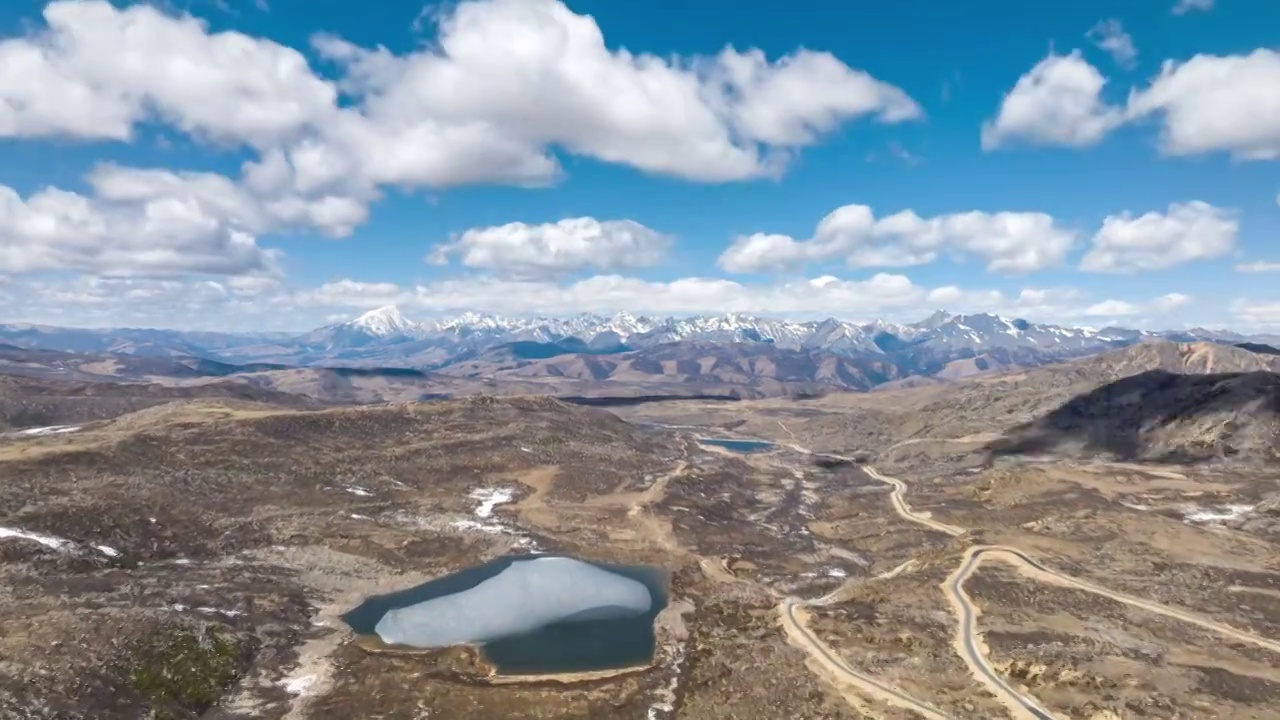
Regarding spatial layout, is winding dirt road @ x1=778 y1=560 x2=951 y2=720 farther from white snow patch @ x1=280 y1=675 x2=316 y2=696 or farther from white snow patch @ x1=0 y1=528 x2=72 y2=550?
white snow patch @ x1=0 y1=528 x2=72 y2=550

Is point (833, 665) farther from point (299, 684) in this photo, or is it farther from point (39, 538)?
point (39, 538)

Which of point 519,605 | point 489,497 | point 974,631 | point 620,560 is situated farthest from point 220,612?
point 974,631

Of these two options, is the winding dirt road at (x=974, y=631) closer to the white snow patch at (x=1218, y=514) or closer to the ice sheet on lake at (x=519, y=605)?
the ice sheet on lake at (x=519, y=605)

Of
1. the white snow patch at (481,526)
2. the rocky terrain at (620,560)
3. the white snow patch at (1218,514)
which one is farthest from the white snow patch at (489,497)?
the white snow patch at (1218,514)

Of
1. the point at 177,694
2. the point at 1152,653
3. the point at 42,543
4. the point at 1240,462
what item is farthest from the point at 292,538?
the point at 1240,462

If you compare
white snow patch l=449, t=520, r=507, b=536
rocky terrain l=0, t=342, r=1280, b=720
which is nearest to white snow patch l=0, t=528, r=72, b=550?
rocky terrain l=0, t=342, r=1280, b=720

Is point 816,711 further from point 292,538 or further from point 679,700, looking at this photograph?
point 292,538

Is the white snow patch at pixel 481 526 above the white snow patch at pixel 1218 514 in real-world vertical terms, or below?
below

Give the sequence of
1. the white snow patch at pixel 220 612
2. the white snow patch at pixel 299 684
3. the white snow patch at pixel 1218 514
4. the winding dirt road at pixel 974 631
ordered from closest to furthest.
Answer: the winding dirt road at pixel 974 631 → the white snow patch at pixel 299 684 → the white snow patch at pixel 220 612 → the white snow patch at pixel 1218 514
